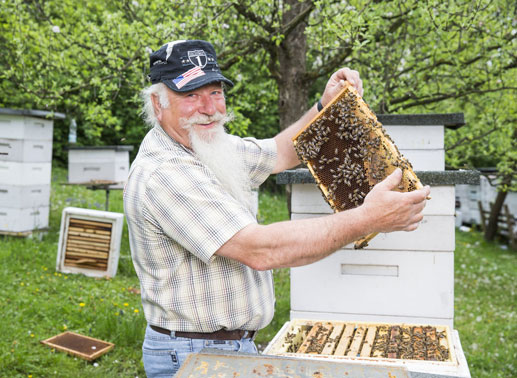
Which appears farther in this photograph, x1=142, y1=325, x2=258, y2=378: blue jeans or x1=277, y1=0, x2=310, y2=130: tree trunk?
x1=277, y1=0, x2=310, y2=130: tree trunk

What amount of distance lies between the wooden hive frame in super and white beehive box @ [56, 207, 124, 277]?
4.47m

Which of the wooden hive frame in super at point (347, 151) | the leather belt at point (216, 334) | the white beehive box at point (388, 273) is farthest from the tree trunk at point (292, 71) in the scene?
the leather belt at point (216, 334)

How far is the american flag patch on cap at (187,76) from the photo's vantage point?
2160mm

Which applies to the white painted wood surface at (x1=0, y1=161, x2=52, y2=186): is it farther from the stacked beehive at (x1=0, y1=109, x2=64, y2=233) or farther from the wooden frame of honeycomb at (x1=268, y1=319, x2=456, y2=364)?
the wooden frame of honeycomb at (x1=268, y1=319, x2=456, y2=364)

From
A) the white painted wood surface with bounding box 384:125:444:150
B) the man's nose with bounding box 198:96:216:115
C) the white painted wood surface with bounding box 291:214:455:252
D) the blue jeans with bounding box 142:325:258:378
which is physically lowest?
the blue jeans with bounding box 142:325:258:378

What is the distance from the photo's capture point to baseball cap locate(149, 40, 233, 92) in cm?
216

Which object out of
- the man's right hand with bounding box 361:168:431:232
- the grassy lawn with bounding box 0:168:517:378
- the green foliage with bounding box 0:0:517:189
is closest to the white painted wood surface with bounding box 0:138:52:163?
the green foliage with bounding box 0:0:517:189

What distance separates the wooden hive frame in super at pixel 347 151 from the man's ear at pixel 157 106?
0.63m

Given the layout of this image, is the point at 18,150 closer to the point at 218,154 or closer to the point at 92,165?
the point at 92,165

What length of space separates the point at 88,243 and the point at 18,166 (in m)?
1.78

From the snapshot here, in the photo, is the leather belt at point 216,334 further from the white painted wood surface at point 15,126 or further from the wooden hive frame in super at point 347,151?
the white painted wood surface at point 15,126

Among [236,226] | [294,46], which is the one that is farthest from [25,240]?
[236,226]

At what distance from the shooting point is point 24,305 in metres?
5.16

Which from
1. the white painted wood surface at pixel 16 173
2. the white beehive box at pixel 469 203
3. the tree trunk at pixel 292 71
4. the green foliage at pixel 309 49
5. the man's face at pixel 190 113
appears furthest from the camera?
the white beehive box at pixel 469 203
